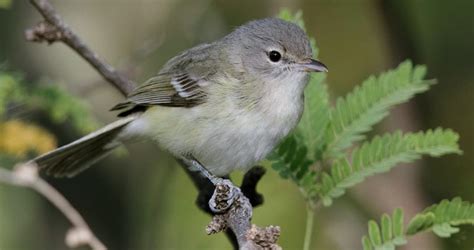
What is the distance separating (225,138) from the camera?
3.76 m

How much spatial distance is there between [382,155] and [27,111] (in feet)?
5.41

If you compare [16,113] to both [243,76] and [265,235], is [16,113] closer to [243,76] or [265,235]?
[243,76]

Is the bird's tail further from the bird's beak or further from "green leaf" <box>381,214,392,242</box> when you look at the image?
"green leaf" <box>381,214,392,242</box>

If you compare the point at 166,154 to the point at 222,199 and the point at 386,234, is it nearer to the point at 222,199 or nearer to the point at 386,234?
the point at 222,199

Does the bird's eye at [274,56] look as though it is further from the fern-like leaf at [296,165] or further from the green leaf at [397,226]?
the green leaf at [397,226]

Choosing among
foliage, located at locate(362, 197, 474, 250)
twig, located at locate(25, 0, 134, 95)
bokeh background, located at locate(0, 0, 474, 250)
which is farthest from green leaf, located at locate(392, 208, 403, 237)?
twig, located at locate(25, 0, 134, 95)

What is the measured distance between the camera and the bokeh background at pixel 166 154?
4789 mm

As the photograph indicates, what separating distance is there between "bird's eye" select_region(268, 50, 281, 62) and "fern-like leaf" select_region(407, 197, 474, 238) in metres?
1.43

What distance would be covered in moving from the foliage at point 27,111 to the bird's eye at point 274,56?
3.05 feet

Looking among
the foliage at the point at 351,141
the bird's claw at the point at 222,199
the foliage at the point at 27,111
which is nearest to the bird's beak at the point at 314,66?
the foliage at the point at 351,141

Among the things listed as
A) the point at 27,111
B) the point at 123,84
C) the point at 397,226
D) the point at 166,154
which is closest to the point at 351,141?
the point at 397,226

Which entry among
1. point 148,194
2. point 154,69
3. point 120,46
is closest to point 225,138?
point 148,194

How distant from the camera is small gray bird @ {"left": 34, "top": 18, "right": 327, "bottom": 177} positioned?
3.75 meters

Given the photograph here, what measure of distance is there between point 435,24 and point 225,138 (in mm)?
2183
